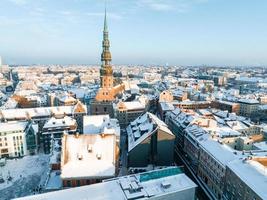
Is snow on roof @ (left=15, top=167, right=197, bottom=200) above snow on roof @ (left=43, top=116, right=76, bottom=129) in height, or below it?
below

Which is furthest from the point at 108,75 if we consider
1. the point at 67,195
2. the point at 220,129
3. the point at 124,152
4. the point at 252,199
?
the point at 252,199

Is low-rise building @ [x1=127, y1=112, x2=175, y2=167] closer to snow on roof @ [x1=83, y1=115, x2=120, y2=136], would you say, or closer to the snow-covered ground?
snow on roof @ [x1=83, y1=115, x2=120, y2=136]

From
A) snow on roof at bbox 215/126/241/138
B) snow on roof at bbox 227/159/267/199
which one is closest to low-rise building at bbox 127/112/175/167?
snow on roof at bbox 215/126/241/138

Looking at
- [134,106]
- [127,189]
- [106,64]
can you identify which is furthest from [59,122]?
[127,189]

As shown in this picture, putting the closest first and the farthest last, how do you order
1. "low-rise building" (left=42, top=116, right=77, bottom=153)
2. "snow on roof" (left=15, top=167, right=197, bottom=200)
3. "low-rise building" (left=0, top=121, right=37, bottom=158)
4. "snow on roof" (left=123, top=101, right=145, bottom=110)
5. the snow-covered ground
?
"snow on roof" (left=15, top=167, right=197, bottom=200) → the snow-covered ground → "low-rise building" (left=0, top=121, right=37, bottom=158) → "low-rise building" (left=42, top=116, right=77, bottom=153) → "snow on roof" (left=123, top=101, right=145, bottom=110)

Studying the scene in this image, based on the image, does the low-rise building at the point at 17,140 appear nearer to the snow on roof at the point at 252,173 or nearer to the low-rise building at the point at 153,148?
the low-rise building at the point at 153,148

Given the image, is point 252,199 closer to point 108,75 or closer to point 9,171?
point 9,171
